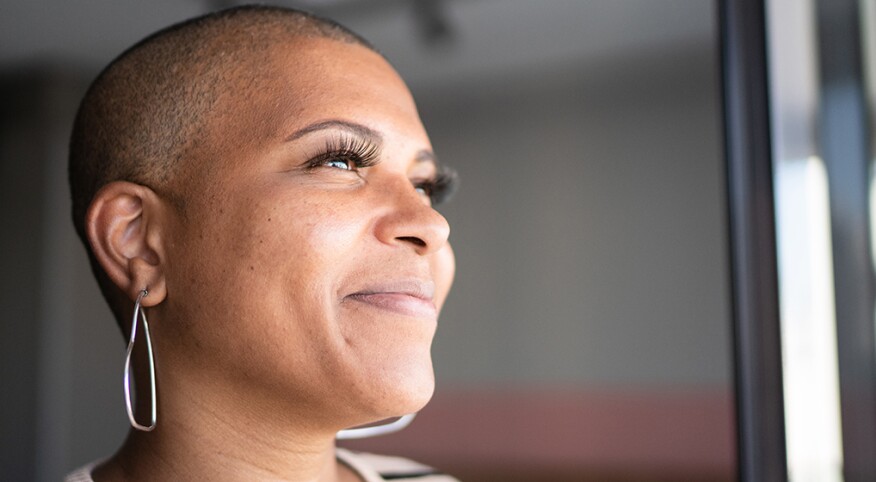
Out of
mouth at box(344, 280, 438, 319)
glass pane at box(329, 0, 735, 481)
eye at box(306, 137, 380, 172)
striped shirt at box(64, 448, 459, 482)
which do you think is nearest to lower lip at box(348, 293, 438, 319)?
mouth at box(344, 280, 438, 319)

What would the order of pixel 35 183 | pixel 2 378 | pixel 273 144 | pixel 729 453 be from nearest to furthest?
pixel 273 144 → pixel 2 378 → pixel 35 183 → pixel 729 453

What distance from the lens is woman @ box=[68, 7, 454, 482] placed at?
0.66 m

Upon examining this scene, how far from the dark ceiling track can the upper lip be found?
309 millimetres

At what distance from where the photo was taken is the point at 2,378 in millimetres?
811

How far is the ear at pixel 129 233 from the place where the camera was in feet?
2.33

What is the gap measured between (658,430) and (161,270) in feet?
9.59

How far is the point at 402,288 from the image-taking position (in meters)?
0.68

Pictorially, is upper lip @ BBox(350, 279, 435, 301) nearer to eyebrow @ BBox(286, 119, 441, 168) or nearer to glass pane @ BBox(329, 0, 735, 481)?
eyebrow @ BBox(286, 119, 441, 168)

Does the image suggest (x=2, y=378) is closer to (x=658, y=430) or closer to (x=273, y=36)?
(x=273, y=36)

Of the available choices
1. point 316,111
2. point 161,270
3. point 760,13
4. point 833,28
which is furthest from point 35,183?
point 833,28

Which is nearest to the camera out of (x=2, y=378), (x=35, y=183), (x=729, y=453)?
(x=2, y=378)

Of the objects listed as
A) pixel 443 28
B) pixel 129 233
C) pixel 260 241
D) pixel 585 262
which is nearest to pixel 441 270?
pixel 260 241

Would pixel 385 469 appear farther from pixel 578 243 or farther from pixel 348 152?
pixel 578 243

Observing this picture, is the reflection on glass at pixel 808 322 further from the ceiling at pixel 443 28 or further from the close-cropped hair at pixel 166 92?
the ceiling at pixel 443 28
